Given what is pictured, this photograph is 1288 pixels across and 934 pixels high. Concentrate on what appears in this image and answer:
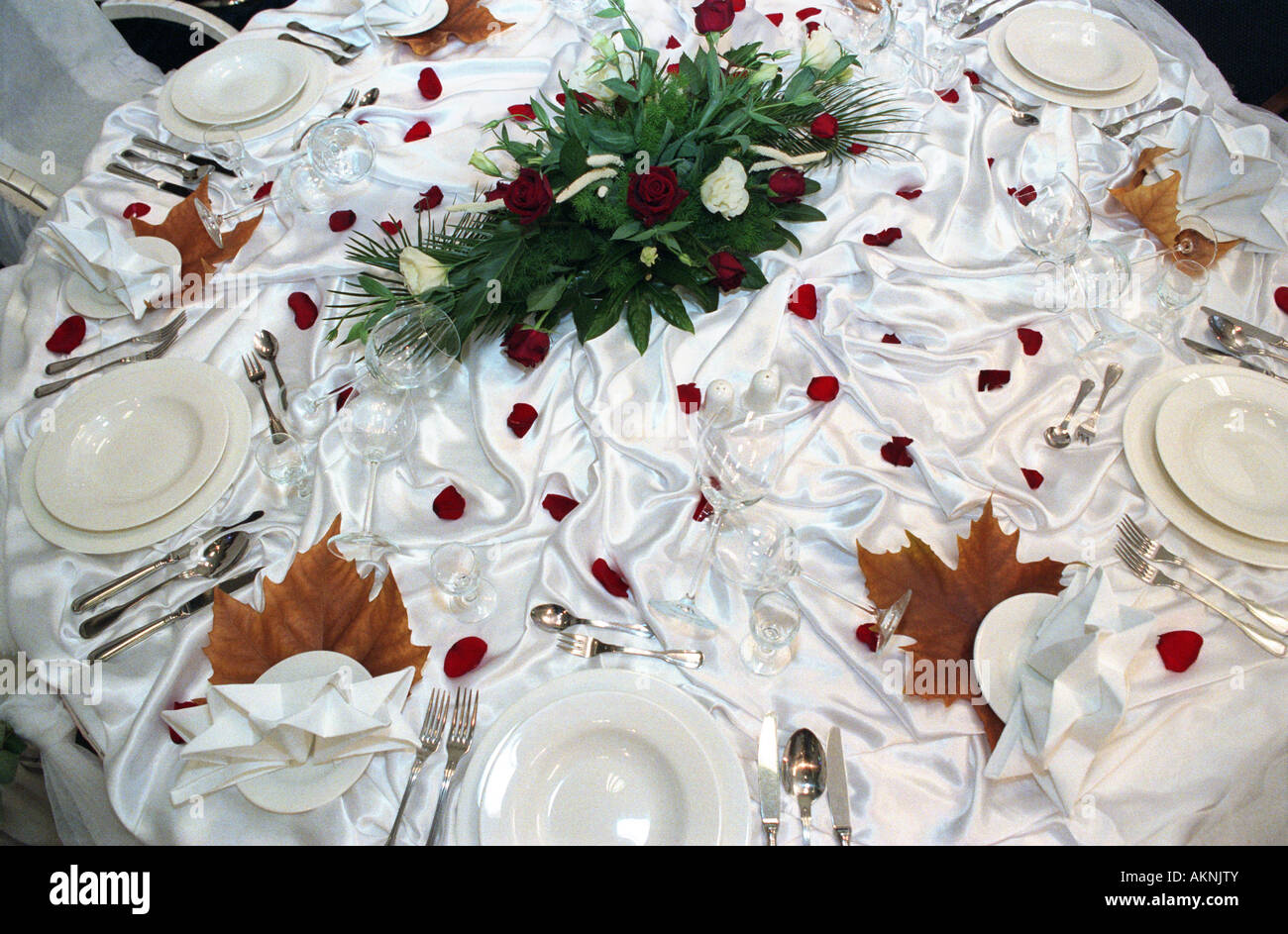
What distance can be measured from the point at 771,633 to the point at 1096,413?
731 mm

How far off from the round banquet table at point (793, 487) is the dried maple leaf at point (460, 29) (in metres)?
0.21

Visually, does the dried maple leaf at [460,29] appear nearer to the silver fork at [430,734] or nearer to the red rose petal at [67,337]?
the red rose petal at [67,337]

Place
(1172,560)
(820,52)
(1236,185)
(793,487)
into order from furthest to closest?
(820,52) < (1236,185) < (793,487) < (1172,560)

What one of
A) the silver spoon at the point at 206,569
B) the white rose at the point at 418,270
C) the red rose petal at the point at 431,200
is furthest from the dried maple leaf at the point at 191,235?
the silver spoon at the point at 206,569

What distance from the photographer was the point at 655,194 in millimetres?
1417

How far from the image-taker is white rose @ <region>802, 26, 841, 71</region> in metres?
1.68

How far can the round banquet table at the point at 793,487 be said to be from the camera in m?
1.10

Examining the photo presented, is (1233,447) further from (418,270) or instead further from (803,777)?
(418,270)

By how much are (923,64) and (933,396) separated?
966 mm

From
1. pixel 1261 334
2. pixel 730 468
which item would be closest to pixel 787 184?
pixel 730 468

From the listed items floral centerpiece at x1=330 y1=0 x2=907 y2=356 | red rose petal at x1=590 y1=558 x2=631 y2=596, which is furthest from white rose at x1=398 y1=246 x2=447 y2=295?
red rose petal at x1=590 y1=558 x2=631 y2=596

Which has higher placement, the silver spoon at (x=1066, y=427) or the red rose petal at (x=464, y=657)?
the silver spoon at (x=1066, y=427)

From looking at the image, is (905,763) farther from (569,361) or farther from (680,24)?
(680,24)

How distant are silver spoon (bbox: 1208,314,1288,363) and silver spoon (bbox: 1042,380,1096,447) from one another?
287 mm
